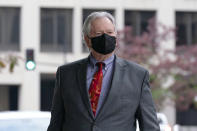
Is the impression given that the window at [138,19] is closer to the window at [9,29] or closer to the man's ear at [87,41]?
the window at [9,29]

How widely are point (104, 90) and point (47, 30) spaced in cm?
4437

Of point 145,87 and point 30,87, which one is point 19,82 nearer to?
point 30,87

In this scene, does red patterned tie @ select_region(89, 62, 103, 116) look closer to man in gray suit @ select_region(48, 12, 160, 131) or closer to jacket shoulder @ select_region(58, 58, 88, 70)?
man in gray suit @ select_region(48, 12, 160, 131)

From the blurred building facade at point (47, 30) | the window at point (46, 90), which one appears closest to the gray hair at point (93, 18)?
the blurred building facade at point (47, 30)

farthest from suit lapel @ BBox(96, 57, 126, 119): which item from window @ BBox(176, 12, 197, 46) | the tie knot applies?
window @ BBox(176, 12, 197, 46)

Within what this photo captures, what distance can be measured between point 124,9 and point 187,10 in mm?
4259

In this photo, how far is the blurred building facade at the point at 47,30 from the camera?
48000 mm

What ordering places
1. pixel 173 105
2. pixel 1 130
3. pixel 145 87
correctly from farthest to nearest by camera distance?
pixel 173 105
pixel 1 130
pixel 145 87

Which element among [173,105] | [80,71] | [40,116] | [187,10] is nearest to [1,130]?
[40,116]

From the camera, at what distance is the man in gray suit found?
5.06m

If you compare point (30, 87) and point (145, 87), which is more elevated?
point (145, 87)

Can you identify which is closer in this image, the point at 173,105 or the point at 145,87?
the point at 145,87

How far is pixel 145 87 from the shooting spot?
5160 mm

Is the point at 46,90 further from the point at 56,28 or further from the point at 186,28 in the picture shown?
the point at 186,28
